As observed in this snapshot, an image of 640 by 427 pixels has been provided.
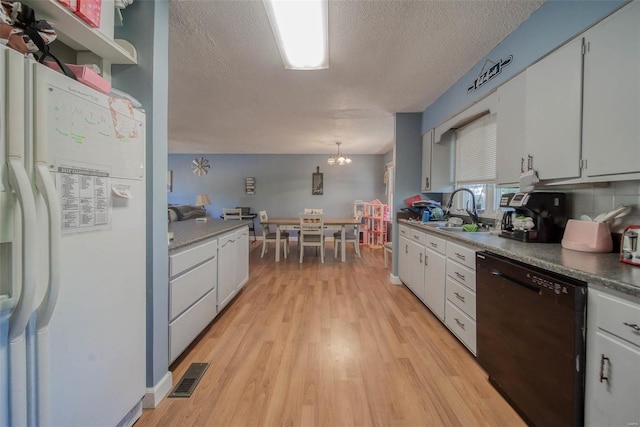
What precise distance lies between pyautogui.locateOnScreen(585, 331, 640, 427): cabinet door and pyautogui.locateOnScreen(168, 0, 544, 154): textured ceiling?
194 centimetres

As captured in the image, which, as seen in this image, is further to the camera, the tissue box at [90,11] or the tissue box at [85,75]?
the tissue box at [90,11]

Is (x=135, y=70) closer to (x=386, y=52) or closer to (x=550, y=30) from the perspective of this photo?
(x=386, y=52)

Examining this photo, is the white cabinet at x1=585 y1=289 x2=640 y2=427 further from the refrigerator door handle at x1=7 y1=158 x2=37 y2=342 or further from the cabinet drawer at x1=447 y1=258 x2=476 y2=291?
the refrigerator door handle at x1=7 y1=158 x2=37 y2=342

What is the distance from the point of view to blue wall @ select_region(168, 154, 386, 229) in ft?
23.5

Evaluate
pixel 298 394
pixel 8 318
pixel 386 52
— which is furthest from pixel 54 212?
pixel 386 52

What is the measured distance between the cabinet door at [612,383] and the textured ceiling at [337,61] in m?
1.94

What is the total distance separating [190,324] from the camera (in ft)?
6.17

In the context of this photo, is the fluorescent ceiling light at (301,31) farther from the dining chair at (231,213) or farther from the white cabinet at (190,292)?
the dining chair at (231,213)

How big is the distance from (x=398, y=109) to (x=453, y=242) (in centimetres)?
216

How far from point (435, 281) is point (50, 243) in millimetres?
2578

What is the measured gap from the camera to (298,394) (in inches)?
59.7

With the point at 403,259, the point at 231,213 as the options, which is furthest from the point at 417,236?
the point at 231,213

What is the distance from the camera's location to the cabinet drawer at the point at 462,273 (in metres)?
1.83

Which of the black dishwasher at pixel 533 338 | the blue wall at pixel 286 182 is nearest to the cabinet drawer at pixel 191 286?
the black dishwasher at pixel 533 338
